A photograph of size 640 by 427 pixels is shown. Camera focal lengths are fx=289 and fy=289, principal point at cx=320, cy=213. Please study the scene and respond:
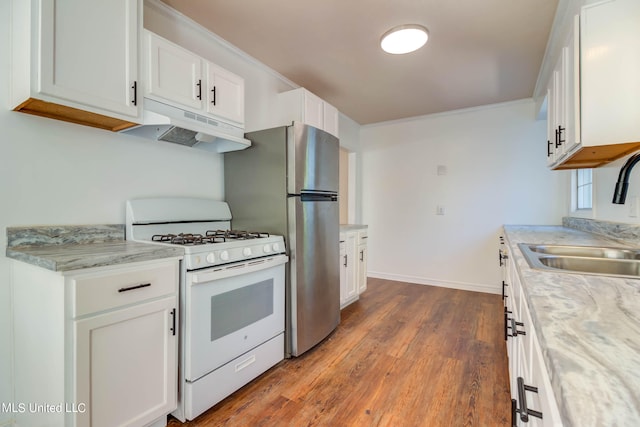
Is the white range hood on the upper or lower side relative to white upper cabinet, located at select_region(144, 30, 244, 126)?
lower

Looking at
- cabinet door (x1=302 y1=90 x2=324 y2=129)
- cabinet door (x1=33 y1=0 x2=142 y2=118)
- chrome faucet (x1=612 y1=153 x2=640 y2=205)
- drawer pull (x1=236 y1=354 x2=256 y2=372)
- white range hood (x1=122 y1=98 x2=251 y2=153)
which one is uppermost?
cabinet door (x1=302 y1=90 x2=324 y2=129)

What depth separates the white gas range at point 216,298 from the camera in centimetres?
148

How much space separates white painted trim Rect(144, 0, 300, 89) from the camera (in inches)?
74.5

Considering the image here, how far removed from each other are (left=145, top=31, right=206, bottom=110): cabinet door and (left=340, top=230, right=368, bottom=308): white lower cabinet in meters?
1.84

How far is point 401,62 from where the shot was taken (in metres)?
2.62

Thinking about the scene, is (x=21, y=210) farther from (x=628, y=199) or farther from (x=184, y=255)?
(x=628, y=199)

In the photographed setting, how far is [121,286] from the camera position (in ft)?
4.06

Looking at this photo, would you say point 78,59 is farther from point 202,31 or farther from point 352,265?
point 352,265

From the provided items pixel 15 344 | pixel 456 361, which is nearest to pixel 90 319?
pixel 15 344

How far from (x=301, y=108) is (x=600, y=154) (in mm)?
2134

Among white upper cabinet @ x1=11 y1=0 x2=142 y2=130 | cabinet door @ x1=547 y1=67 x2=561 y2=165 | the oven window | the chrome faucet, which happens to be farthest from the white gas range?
cabinet door @ x1=547 y1=67 x2=561 y2=165

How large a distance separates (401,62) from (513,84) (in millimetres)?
1391

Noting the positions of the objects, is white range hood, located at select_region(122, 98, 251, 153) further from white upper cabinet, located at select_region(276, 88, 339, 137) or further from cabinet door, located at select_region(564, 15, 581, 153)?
cabinet door, located at select_region(564, 15, 581, 153)

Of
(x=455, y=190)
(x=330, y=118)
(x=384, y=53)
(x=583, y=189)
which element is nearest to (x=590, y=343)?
(x=384, y=53)
